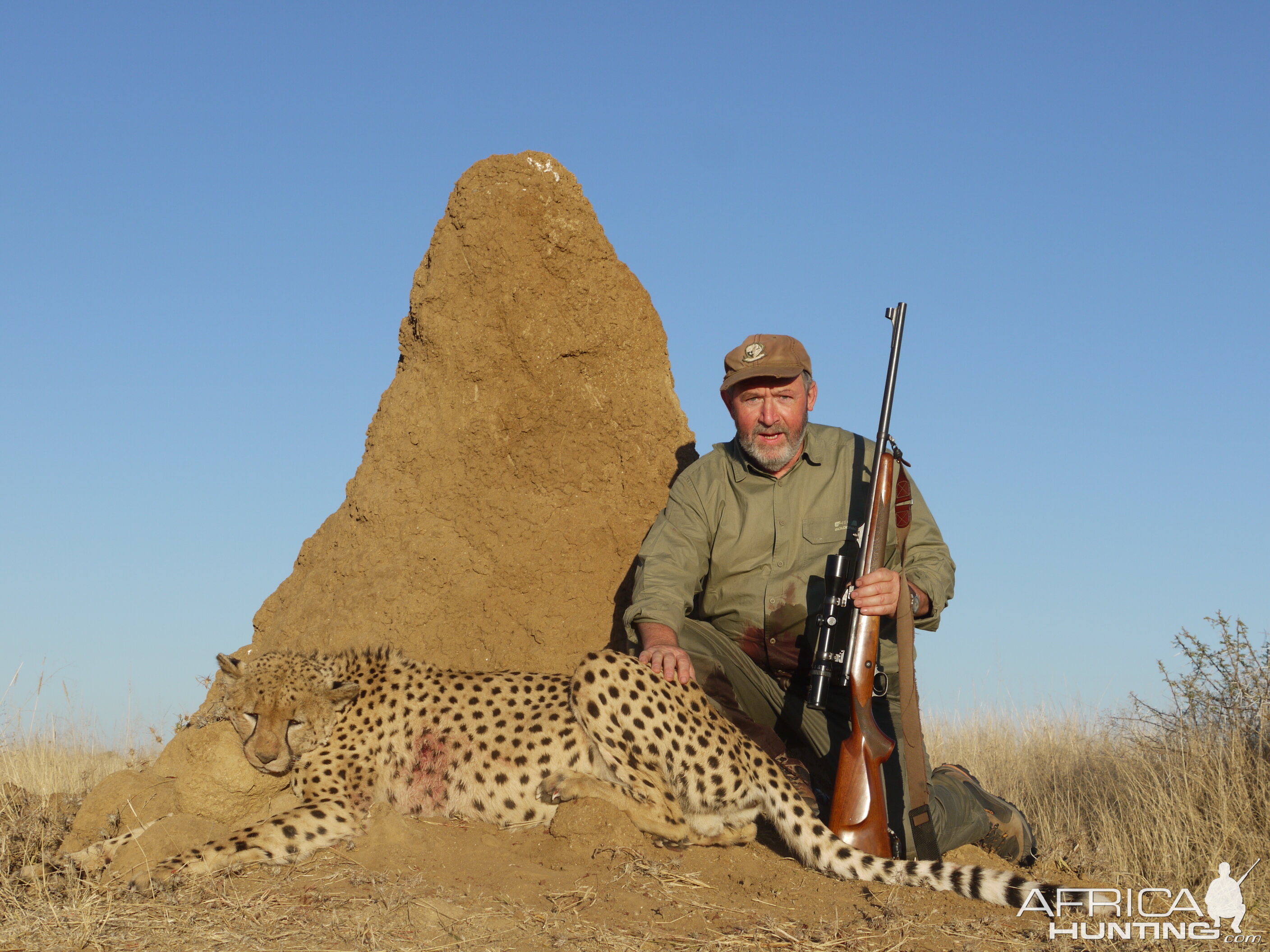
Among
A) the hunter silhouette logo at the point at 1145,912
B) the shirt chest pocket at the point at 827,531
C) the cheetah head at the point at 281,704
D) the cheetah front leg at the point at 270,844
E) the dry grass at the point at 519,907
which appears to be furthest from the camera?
the shirt chest pocket at the point at 827,531

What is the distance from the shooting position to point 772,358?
4.49m

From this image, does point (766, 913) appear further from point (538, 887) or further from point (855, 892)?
point (538, 887)

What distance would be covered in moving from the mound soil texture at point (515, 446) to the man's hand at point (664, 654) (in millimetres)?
753

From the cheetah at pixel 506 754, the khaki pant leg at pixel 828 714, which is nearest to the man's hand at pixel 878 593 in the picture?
the khaki pant leg at pixel 828 714

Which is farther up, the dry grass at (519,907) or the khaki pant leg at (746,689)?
the khaki pant leg at (746,689)

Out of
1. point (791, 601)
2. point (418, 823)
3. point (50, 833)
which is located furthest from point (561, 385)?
point (50, 833)

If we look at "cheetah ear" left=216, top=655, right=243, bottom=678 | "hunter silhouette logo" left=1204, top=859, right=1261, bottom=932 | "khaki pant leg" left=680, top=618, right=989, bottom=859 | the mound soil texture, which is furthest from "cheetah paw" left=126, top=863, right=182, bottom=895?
"hunter silhouette logo" left=1204, top=859, right=1261, bottom=932

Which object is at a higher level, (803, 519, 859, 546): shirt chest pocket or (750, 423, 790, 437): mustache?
(750, 423, 790, 437): mustache

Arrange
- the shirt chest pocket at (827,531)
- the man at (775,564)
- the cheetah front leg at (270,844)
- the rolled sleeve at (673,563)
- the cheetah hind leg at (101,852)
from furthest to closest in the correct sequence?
the shirt chest pocket at (827,531) < the man at (775,564) < the rolled sleeve at (673,563) < the cheetah hind leg at (101,852) < the cheetah front leg at (270,844)

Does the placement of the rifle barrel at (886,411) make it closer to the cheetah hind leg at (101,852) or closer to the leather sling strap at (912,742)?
the leather sling strap at (912,742)

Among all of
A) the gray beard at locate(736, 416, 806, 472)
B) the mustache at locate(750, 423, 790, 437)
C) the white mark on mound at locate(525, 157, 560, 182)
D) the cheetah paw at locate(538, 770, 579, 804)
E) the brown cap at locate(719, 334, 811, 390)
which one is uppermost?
the white mark on mound at locate(525, 157, 560, 182)

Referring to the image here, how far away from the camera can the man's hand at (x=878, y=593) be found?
3814mm

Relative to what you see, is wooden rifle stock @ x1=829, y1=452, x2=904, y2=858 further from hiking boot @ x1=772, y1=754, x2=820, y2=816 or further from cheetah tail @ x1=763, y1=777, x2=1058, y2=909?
hiking boot @ x1=772, y1=754, x2=820, y2=816

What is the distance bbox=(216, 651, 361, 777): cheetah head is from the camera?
410 centimetres
